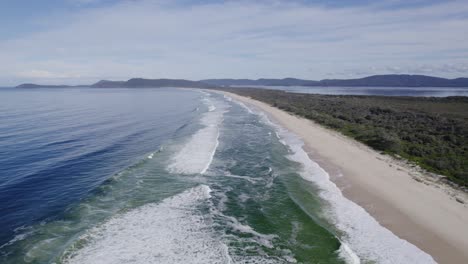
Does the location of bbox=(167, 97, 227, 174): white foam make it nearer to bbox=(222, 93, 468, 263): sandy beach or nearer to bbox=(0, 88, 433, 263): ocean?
bbox=(0, 88, 433, 263): ocean

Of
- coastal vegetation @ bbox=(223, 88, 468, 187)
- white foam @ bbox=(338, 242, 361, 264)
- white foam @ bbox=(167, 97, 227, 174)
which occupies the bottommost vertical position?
white foam @ bbox=(338, 242, 361, 264)

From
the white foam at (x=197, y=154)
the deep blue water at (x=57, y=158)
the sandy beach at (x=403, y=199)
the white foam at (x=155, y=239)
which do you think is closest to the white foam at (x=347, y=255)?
the sandy beach at (x=403, y=199)

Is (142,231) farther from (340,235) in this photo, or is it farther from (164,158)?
(164,158)

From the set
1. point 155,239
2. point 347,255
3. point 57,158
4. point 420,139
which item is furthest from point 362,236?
point 57,158

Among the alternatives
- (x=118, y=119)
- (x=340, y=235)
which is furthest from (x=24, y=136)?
(x=340, y=235)

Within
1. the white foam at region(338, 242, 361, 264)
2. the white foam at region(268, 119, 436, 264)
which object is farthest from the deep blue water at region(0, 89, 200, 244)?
the white foam at region(268, 119, 436, 264)

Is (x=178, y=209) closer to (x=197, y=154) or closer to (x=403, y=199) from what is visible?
(x=197, y=154)
